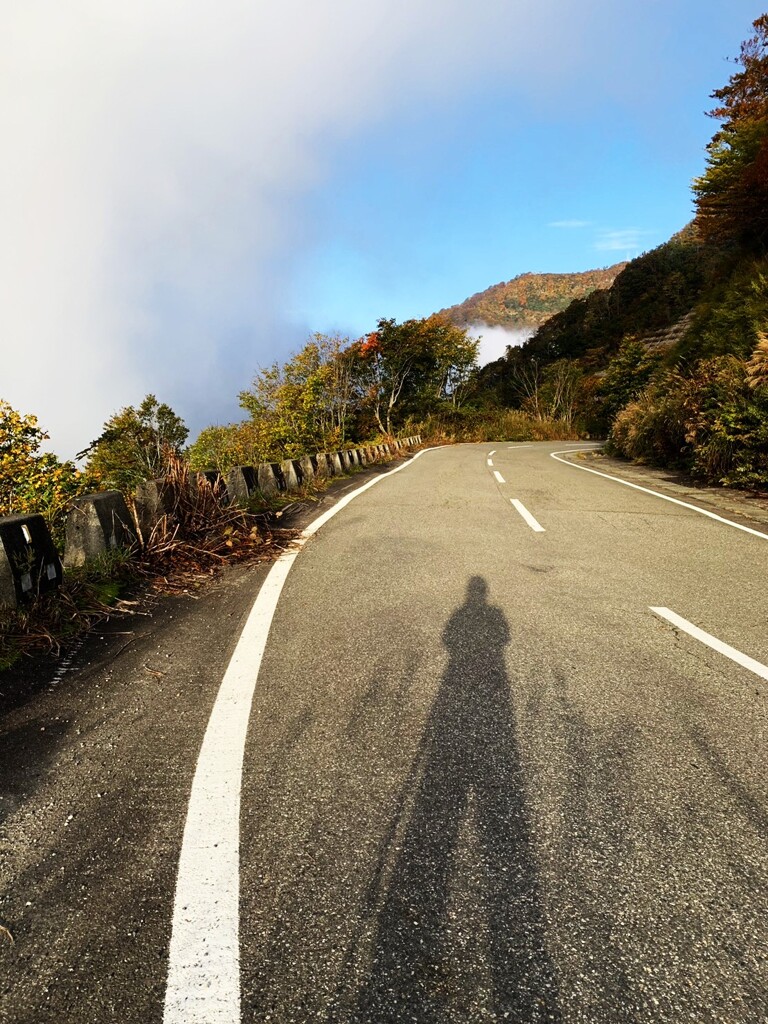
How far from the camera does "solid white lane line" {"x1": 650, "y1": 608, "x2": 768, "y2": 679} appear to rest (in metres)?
2.92

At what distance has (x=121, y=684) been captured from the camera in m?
2.74

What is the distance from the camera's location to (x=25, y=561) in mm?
3436

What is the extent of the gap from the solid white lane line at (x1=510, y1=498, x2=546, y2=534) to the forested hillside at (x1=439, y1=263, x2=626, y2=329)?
109 meters

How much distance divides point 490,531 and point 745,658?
130 inches

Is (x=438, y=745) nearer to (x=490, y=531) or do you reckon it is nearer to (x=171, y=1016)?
(x=171, y=1016)

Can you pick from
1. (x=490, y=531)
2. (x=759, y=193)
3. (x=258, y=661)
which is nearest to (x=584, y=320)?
(x=759, y=193)

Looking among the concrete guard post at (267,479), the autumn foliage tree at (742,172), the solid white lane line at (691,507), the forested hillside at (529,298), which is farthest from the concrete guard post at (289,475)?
the forested hillside at (529,298)

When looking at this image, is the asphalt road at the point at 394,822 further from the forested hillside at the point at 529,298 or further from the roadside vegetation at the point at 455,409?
the forested hillside at the point at 529,298

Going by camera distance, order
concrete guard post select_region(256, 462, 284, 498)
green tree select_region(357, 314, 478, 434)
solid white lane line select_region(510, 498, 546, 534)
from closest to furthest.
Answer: solid white lane line select_region(510, 498, 546, 534), concrete guard post select_region(256, 462, 284, 498), green tree select_region(357, 314, 478, 434)

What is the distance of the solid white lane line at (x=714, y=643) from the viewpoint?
2.92 metres

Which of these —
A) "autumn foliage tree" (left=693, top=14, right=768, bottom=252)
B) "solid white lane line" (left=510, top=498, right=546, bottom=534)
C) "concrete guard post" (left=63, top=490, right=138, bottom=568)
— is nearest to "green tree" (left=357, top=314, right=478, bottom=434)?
"autumn foliage tree" (left=693, top=14, right=768, bottom=252)

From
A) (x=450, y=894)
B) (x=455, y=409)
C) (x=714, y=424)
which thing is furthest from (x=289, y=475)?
(x=455, y=409)

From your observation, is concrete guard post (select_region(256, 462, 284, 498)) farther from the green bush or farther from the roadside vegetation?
the green bush

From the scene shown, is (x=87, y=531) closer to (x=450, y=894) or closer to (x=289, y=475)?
(x=450, y=894)
